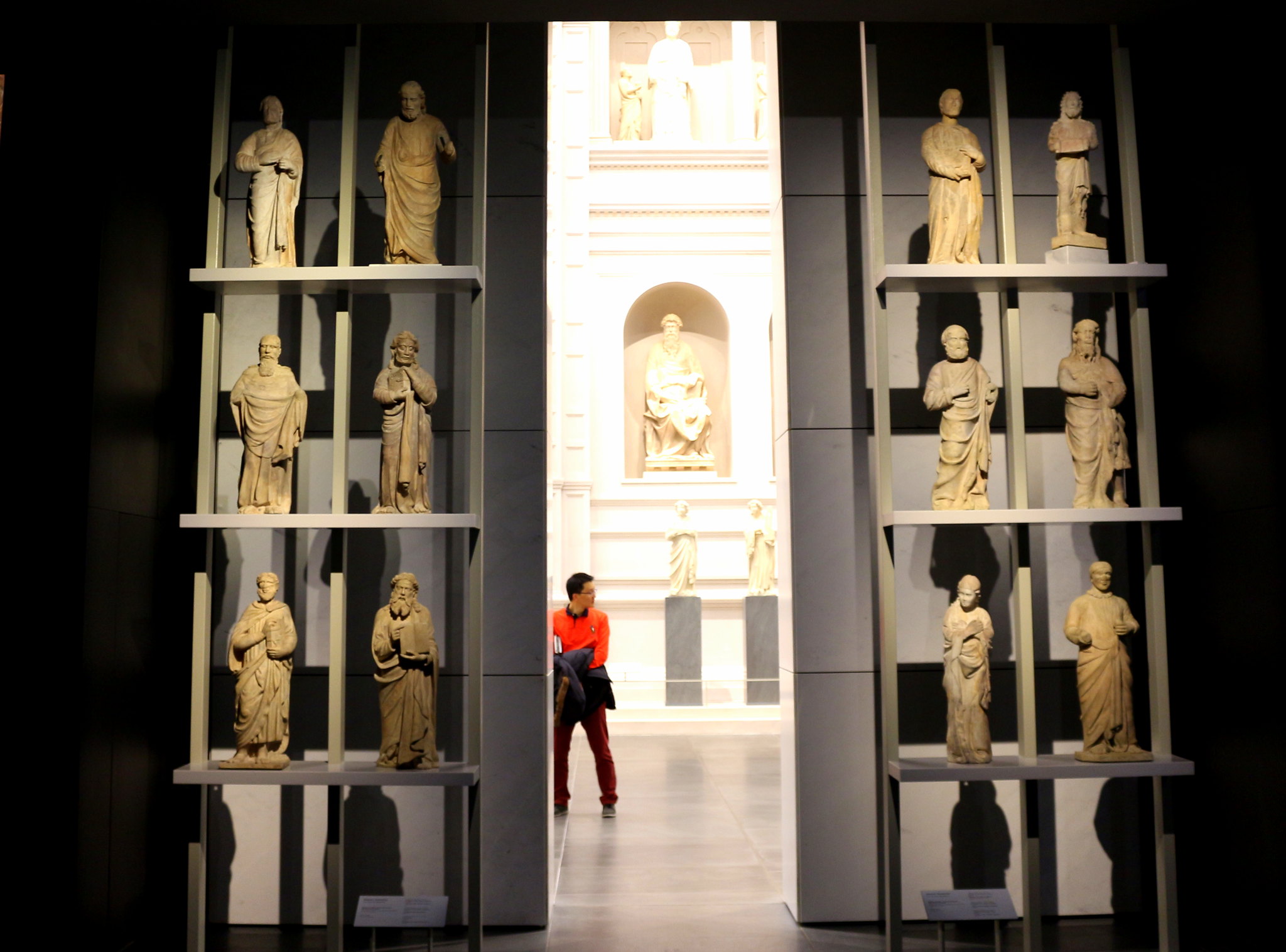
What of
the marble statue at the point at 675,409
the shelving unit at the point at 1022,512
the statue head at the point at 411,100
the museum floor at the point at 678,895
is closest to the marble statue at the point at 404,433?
the statue head at the point at 411,100

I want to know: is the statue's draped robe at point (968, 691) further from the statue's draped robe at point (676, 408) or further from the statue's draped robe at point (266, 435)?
the statue's draped robe at point (676, 408)

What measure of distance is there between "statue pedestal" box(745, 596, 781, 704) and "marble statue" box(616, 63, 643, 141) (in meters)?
8.03

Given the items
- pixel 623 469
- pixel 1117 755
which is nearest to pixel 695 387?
pixel 623 469

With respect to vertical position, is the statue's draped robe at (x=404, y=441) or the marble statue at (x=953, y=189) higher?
the marble statue at (x=953, y=189)

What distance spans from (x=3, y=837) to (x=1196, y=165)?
17.1 ft

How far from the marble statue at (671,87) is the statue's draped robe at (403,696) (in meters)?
14.1

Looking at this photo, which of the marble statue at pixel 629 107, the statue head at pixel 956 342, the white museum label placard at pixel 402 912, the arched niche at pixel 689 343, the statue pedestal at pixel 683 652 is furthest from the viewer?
the marble statue at pixel 629 107

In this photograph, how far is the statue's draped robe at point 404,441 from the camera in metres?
4.19

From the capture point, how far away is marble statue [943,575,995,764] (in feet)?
13.4

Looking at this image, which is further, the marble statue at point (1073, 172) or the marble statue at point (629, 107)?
the marble statue at point (629, 107)

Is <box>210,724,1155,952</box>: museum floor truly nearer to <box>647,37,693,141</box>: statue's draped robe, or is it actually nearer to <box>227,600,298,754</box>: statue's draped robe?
<box>227,600,298,754</box>: statue's draped robe

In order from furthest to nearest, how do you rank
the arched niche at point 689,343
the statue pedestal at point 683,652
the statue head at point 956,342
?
the arched niche at point 689,343
the statue pedestal at point 683,652
the statue head at point 956,342

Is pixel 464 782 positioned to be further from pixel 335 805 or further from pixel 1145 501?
pixel 1145 501

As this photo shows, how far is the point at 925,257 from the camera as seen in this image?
5.04 metres
